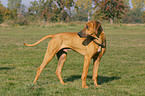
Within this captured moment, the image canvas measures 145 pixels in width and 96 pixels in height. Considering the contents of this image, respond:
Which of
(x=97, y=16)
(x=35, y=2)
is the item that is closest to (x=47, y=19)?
(x=35, y=2)

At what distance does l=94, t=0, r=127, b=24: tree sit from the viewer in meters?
58.2

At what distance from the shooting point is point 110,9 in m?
58.1

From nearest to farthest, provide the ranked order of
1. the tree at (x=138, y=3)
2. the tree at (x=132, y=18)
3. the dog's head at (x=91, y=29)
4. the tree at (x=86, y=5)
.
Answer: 1. the dog's head at (x=91, y=29)
2. the tree at (x=132, y=18)
3. the tree at (x=138, y=3)
4. the tree at (x=86, y=5)

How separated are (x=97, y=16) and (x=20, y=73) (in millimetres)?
54288

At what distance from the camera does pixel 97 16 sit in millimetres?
61375

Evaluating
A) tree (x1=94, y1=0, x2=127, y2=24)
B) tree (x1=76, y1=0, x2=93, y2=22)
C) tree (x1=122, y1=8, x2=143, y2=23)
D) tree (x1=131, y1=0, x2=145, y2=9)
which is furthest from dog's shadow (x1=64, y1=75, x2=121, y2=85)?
tree (x1=76, y1=0, x2=93, y2=22)

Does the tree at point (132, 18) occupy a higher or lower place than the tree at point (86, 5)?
lower

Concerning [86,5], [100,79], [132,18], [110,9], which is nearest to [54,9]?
[110,9]

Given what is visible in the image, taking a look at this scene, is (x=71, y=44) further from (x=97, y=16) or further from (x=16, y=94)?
(x=97, y=16)

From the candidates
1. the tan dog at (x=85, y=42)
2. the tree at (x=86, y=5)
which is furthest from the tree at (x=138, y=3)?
the tan dog at (x=85, y=42)

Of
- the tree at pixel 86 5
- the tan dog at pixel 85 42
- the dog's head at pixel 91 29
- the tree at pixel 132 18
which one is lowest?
the tree at pixel 132 18

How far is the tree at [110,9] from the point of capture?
58156mm

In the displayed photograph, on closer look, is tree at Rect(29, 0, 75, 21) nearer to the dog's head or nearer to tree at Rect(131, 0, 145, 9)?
the dog's head

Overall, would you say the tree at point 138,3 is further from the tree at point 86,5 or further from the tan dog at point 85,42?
the tan dog at point 85,42
